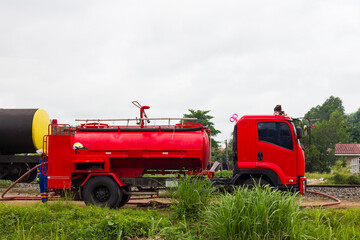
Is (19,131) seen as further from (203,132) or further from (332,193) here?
(332,193)

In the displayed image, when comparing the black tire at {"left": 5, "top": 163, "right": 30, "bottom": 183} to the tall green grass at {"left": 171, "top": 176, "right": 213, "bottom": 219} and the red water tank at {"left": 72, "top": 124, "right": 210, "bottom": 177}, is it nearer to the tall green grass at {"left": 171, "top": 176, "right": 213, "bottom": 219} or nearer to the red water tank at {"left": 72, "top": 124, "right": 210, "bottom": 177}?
the red water tank at {"left": 72, "top": 124, "right": 210, "bottom": 177}

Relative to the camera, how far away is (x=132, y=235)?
6.53 m

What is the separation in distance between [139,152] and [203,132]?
1.97m

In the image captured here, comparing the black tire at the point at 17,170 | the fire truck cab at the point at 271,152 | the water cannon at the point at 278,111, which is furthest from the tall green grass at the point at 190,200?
the black tire at the point at 17,170

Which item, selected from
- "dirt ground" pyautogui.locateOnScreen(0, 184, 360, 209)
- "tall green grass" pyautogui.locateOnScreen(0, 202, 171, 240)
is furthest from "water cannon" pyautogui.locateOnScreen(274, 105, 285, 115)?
"tall green grass" pyautogui.locateOnScreen(0, 202, 171, 240)

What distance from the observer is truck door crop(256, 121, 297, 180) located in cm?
1005

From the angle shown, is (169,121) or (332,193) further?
(332,193)

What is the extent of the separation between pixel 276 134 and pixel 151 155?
A: 363 centimetres

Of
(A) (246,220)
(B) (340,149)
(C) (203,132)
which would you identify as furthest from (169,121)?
(B) (340,149)

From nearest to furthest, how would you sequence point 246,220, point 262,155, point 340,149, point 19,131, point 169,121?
point 246,220, point 262,155, point 169,121, point 19,131, point 340,149

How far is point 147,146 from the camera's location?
34.1 feet

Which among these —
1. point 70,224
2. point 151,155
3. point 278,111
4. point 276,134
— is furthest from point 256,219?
point 278,111

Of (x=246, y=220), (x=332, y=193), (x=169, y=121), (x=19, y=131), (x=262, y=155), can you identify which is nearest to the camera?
(x=246, y=220)

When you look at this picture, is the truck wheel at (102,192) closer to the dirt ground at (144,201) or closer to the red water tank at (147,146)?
the red water tank at (147,146)
